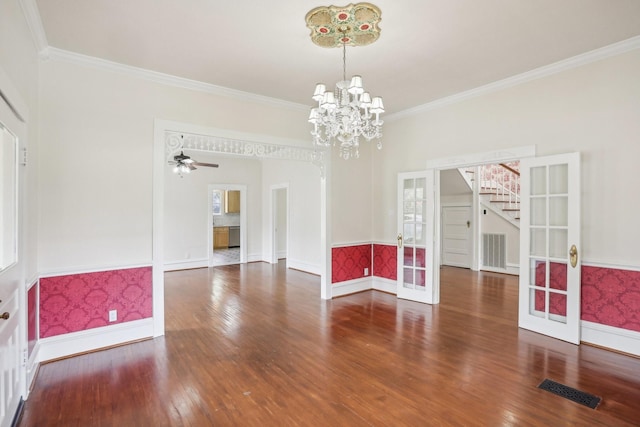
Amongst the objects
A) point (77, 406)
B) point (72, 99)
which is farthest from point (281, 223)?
point (77, 406)

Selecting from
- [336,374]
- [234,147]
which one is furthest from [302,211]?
[336,374]

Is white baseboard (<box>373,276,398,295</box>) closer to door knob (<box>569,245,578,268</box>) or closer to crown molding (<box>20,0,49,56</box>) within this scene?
door knob (<box>569,245,578,268</box>)

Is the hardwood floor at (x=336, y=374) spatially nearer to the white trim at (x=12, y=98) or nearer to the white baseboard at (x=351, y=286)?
the white baseboard at (x=351, y=286)

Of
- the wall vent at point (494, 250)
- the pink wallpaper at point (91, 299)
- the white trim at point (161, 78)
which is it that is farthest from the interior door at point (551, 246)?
the pink wallpaper at point (91, 299)

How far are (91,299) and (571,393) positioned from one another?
4599 millimetres

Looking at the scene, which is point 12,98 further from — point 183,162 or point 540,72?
point 540,72

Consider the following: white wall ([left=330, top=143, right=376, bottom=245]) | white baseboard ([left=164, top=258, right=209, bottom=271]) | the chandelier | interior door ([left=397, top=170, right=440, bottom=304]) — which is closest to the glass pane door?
interior door ([left=397, top=170, right=440, bottom=304])

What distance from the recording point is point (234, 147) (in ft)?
15.0

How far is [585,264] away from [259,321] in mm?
3926

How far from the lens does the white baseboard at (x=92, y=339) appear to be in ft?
10.6

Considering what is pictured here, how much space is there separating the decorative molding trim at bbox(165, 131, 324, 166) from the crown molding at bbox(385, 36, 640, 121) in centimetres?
194

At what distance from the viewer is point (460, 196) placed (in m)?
8.48

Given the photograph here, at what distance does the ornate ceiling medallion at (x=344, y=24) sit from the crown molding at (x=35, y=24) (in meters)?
2.18

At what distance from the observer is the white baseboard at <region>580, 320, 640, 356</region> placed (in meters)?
3.28
